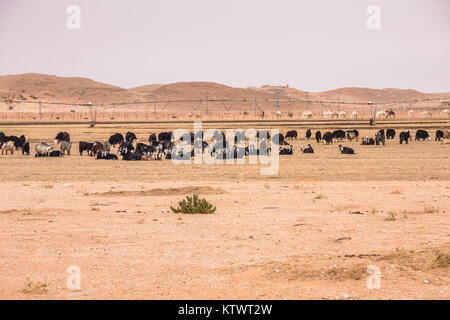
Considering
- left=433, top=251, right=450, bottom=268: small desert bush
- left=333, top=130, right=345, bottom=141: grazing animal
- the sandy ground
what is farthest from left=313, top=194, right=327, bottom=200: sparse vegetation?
left=333, top=130, right=345, bottom=141: grazing animal

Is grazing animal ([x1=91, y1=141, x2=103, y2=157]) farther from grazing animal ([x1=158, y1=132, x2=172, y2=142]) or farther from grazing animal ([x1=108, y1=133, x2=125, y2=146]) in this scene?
grazing animal ([x1=158, y1=132, x2=172, y2=142])

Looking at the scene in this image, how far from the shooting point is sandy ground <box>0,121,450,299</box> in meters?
8.35

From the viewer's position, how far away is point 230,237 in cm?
1190

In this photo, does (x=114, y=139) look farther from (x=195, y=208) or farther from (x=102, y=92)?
(x=102, y=92)

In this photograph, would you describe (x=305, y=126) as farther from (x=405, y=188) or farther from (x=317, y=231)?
(x=317, y=231)

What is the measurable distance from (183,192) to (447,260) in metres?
11.5

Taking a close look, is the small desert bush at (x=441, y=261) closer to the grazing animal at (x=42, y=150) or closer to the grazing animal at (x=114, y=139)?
the grazing animal at (x=42, y=150)

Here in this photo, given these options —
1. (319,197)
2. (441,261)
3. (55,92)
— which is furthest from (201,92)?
(441,261)

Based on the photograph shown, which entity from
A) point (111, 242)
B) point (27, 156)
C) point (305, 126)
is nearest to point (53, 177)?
point (27, 156)

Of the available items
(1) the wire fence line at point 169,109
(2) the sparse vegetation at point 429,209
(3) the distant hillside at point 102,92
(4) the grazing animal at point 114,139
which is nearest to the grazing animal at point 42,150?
(4) the grazing animal at point 114,139

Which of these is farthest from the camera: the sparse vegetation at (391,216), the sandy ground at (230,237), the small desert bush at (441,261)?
the sparse vegetation at (391,216)

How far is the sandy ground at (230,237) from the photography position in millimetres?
8352

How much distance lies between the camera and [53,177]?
2489 centimetres

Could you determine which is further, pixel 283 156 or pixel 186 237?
pixel 283 156
